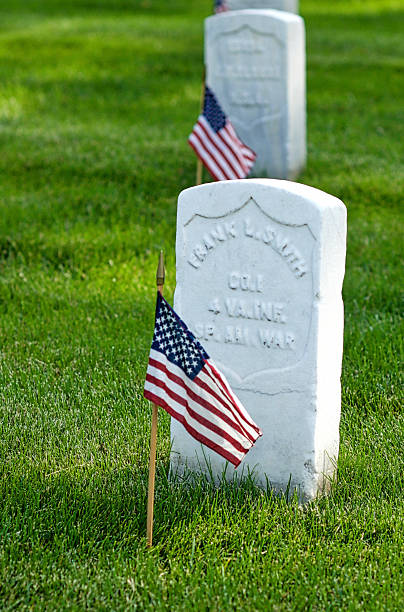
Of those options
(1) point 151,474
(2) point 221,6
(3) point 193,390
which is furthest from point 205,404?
(2) point 221,6

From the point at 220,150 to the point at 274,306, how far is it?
3.86 metres

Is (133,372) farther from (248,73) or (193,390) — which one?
(248,73)

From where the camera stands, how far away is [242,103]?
382 inches

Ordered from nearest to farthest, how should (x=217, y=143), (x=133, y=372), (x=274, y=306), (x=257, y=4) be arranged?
1. (x=274, y=306)
2. (x=133, y=372)
3. (x=217, y=143)
4. (x=257, y=4)

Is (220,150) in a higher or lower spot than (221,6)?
lower

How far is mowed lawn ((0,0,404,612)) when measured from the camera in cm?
372

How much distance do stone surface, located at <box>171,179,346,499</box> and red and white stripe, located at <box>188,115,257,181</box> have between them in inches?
138

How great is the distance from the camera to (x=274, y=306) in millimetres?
4109

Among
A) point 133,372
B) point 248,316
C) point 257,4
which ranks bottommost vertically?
point 133,372

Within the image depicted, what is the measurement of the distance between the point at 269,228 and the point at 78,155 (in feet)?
21.8

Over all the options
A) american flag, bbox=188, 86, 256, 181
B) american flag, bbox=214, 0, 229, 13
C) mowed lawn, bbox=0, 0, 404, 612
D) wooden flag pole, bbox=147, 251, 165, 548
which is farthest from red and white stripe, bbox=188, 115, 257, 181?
american flag, bbox=214, 0, 229, 13

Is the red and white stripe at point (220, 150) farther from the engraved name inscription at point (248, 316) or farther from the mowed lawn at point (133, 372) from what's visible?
the engraved name inscription at point (248, 316)

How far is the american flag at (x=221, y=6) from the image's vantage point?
42.8ft

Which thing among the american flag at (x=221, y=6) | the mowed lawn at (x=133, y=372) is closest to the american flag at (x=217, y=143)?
the mowed lawn at (x=133, y=372)
